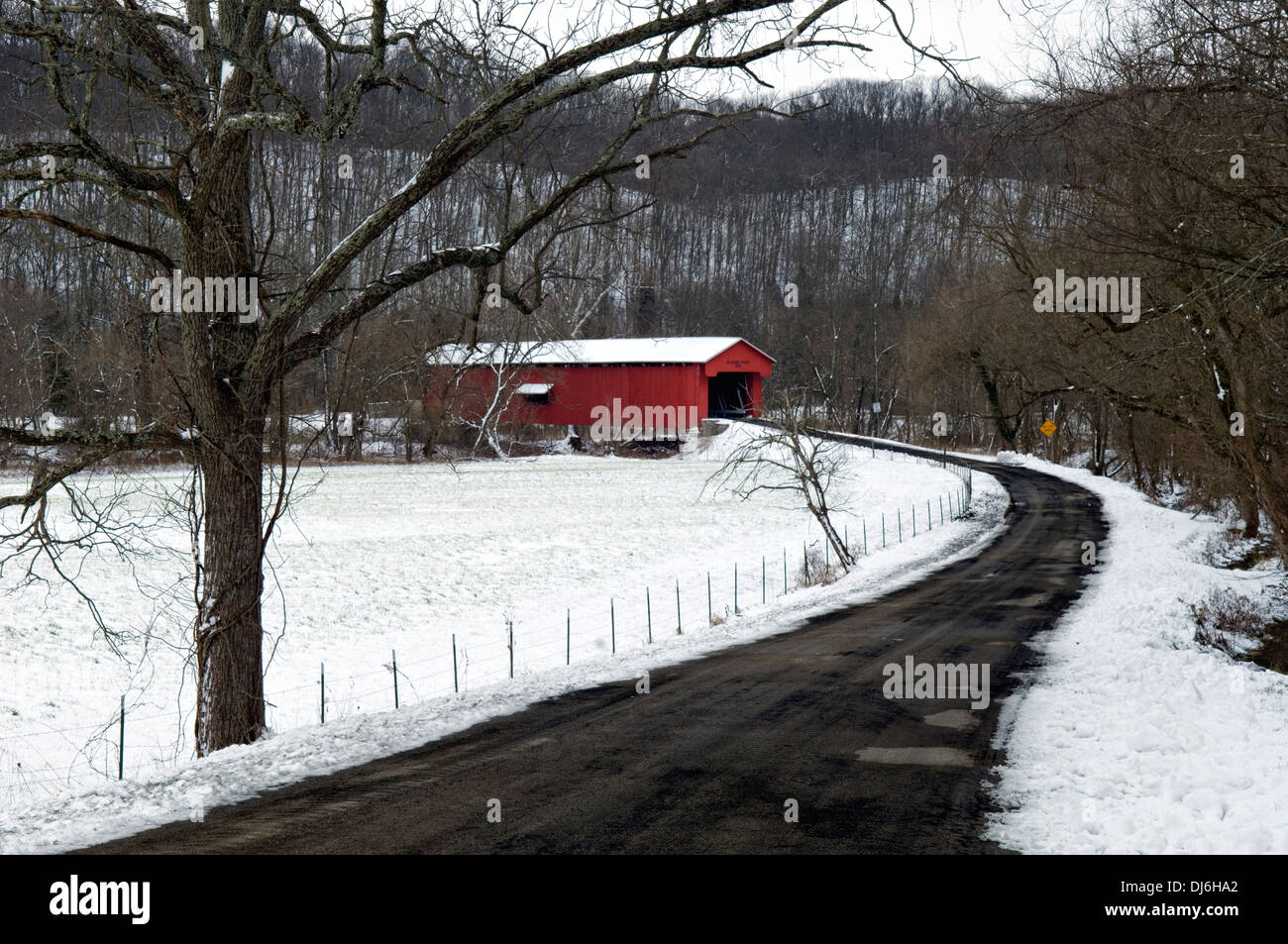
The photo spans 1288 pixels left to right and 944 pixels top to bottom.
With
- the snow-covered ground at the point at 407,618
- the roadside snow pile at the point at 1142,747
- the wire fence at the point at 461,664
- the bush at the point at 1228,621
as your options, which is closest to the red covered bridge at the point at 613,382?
the snow-covered ground at the point at 407,618

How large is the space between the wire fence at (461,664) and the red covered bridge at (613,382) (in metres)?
35.2

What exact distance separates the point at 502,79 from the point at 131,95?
139 inches

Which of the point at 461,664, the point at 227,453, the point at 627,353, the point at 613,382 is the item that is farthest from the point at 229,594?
the point at 627,353

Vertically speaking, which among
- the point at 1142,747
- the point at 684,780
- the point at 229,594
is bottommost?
the point at 1142,747

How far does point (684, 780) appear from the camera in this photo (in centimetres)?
796

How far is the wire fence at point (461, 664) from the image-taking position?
1309 cm

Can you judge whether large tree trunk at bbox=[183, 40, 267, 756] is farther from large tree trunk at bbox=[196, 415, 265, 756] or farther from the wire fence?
the wire fence

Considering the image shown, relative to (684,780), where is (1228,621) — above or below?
below

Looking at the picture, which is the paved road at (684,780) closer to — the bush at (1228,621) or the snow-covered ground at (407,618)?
the snow-covered ground at (407,618)

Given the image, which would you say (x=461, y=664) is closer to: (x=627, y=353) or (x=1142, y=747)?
(x=1142, y=747)

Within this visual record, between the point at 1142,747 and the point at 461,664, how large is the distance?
41.8ft
